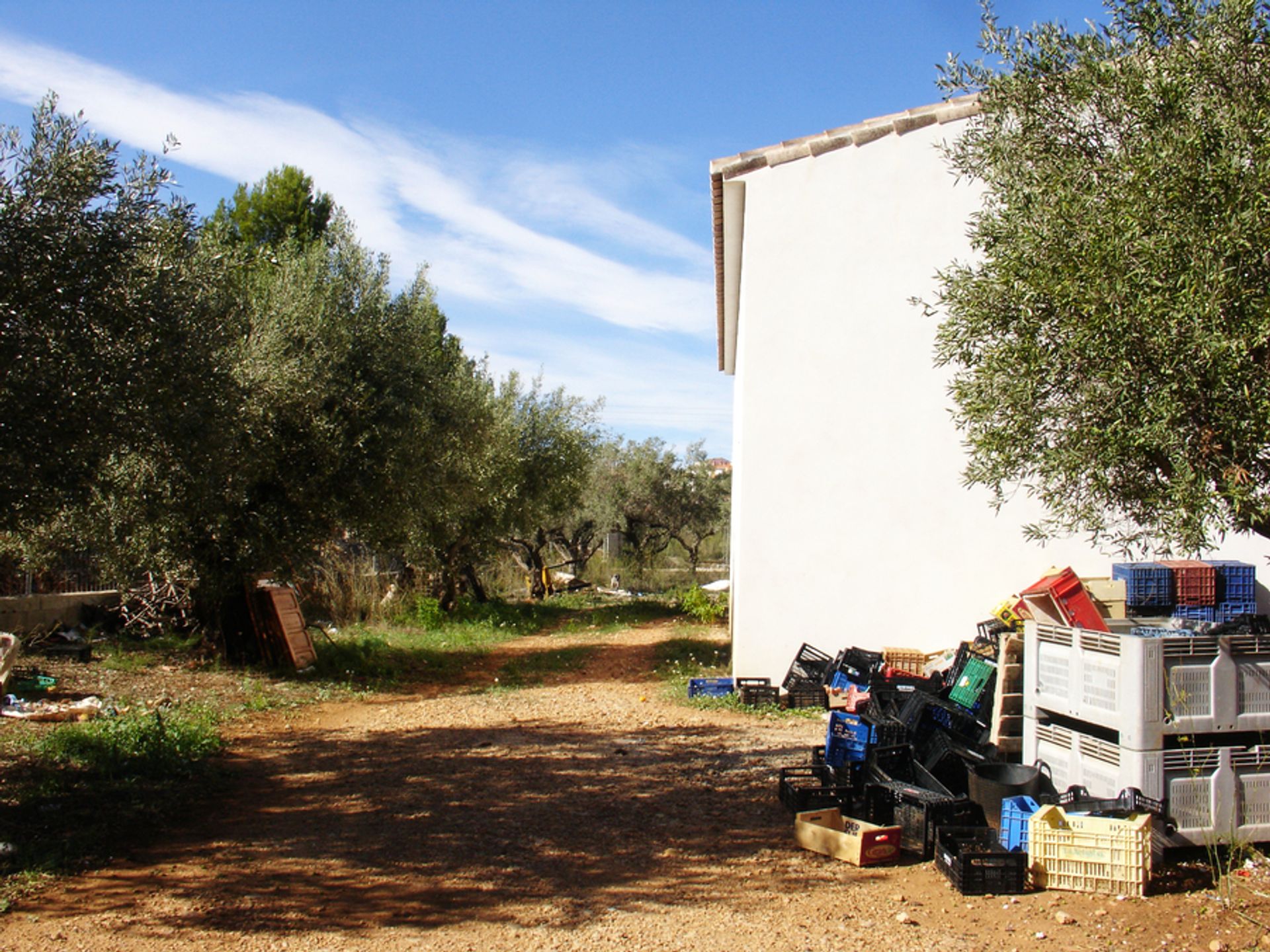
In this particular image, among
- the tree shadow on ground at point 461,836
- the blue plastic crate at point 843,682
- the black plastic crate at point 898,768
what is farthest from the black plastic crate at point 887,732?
the blue plastic crate at point 843,682

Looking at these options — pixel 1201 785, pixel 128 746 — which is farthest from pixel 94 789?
pixel 1201 785

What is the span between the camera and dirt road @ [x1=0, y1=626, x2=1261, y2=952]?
182 inches

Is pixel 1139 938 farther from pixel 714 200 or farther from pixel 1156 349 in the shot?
pixel 714 200

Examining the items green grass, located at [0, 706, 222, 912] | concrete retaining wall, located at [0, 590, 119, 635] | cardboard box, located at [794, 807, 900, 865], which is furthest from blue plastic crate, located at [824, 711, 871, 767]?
concrete retaining wall, located at [0, 590, 119, 635]

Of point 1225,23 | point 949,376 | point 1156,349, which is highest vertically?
point 1225,23

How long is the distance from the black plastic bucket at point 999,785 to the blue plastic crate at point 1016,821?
0.59 ft

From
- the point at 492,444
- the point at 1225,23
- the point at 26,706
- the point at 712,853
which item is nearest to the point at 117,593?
the point at 26,706

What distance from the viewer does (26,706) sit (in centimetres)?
880

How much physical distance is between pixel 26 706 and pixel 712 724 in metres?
6.58

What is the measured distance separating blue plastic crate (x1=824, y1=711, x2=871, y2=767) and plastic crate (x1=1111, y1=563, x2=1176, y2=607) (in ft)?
9.35

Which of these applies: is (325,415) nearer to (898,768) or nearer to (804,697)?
(804,697)

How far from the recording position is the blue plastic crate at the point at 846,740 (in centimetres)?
715

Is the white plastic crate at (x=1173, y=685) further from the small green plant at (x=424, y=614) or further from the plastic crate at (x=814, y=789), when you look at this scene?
the small green plant at (x=424, y=614)

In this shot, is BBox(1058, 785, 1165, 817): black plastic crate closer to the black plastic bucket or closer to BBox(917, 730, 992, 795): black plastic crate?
the black plastic bucket
